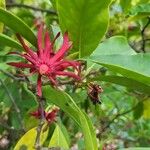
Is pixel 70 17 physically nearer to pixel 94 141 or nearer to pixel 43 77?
pixel 43 77

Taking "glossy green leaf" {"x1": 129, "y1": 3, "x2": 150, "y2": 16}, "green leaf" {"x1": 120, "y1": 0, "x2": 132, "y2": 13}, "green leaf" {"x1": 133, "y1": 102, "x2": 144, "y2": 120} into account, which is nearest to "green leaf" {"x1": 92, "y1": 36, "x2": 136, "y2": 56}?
"glossy green leaf" {"x1": 129, "y1": 3, "x2": 150, "y2": 16}

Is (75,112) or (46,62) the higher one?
(46,62)

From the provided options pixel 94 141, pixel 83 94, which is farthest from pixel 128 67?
pixel 83 94

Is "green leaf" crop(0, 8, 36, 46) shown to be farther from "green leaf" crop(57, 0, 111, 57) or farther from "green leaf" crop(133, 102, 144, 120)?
"green leaf" crop(133, 102, 144, 120)

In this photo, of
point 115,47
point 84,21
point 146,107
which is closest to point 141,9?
point 115,47

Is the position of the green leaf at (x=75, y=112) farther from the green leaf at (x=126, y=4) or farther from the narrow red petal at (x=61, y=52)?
the green leaf at (x=126, y=4)

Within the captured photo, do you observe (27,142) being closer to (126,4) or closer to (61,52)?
(61,52)
